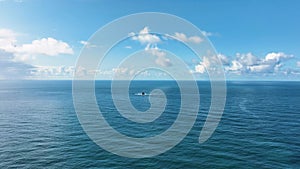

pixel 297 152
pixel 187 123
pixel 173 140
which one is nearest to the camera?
pixel 297 152

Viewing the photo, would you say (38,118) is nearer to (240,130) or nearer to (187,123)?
(187,123)

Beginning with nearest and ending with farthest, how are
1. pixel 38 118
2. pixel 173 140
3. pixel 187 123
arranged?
pixel 173 140 < pixel 187 123 < pixel 38 118

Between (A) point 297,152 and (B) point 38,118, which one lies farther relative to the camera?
(B) point 38,118

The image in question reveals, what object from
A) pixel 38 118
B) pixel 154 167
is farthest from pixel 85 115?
pixel 154 167

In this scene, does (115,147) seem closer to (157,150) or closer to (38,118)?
(157,150)

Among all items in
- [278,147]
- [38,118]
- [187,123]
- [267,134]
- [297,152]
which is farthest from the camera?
[38,118]

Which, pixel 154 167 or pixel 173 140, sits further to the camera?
pixel 173 140

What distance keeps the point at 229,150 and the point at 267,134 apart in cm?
2396

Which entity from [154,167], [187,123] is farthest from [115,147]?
[187,123]

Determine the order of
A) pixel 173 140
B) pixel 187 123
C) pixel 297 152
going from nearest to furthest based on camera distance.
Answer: pixel 297 152
pixel 173 140
pixel 187 123

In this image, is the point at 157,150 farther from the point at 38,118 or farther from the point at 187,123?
the point at 38,118

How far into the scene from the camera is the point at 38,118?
108 metres

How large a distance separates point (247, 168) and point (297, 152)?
776 inches

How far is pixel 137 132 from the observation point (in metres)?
85.6
